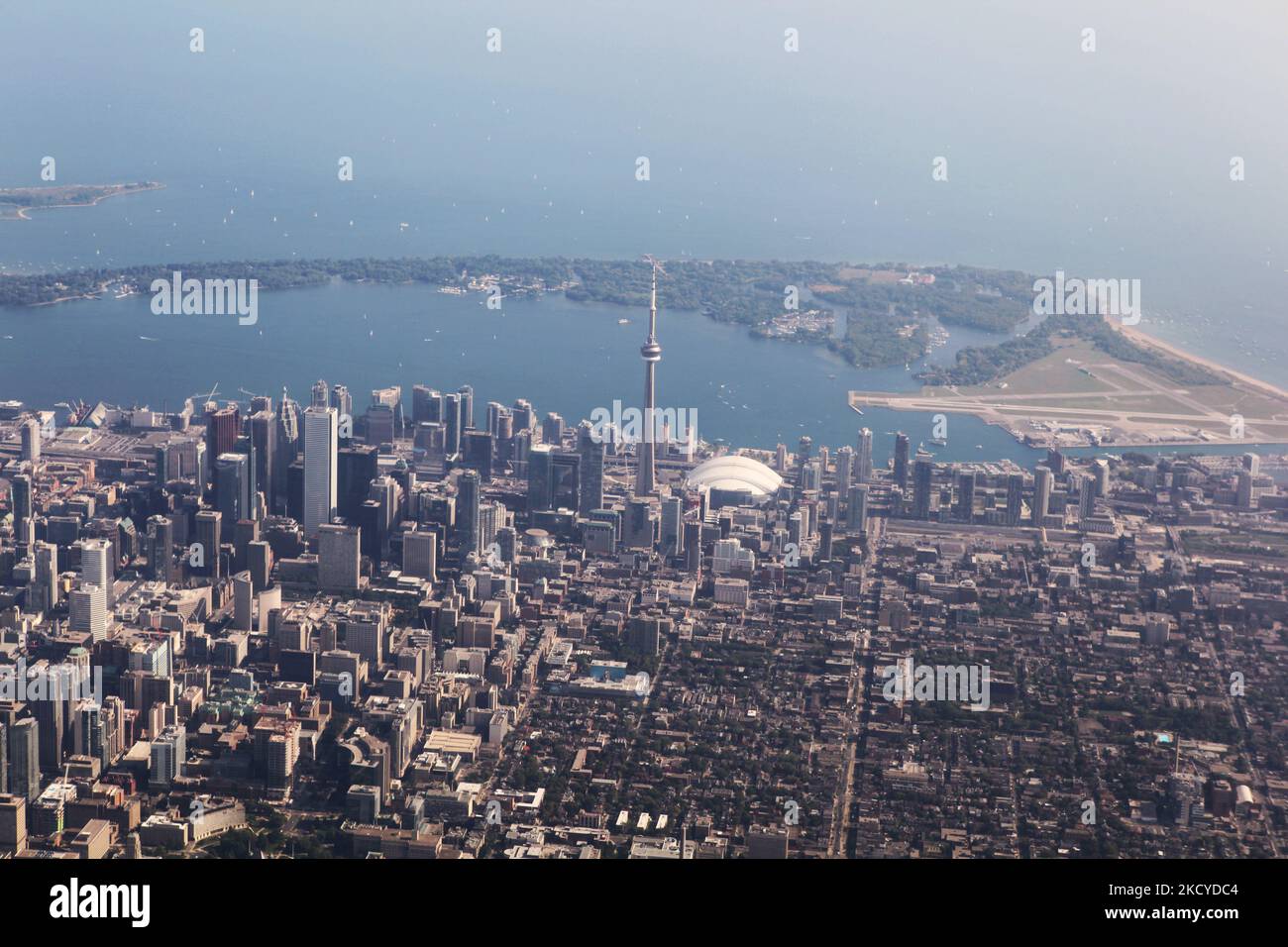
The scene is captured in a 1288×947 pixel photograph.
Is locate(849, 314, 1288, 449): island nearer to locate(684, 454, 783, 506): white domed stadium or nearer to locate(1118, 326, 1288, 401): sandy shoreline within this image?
locate(1118, 326, 1288, 401): sandy shoreline

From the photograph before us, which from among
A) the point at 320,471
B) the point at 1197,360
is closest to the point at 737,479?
the point at 320,471

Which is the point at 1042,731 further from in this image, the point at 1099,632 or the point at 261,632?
the point at 261,632

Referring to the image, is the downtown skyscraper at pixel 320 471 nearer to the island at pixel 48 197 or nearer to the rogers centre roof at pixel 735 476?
the rogers centre roof at pixel 735 476

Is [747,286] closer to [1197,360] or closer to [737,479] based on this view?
[1197,360]

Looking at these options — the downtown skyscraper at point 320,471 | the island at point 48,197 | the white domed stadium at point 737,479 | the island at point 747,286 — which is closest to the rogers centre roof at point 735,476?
the white domed stadium at point 737,479

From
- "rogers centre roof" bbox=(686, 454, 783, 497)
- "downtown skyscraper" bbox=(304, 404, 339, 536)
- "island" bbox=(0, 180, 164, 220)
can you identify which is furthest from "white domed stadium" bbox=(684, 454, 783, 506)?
"island" bbox=(0, 180, 164, 220)

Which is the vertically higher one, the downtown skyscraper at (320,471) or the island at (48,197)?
the island at (48,197)

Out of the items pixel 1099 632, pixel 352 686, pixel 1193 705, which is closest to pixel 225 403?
pixel 352 686
